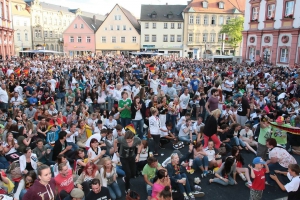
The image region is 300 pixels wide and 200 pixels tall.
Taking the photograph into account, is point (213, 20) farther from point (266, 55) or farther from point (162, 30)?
point (266, 55)

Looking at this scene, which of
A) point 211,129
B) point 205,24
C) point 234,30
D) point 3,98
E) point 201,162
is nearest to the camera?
point 201,162

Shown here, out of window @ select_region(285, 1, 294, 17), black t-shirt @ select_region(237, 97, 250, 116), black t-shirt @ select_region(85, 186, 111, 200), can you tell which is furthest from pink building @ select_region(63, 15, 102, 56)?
black t-shirt @ select_region(85, 186, 111, 200)

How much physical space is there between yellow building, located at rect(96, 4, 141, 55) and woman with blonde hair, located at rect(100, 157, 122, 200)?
48.4 metres

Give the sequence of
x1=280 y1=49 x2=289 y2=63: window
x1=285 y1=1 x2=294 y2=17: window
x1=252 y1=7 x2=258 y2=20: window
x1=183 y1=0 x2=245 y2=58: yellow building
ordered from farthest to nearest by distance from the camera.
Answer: x1=183 y1=0 x2=245 y2=58: yellow building
x1=252 y1=7 x2=258 y2=20: window
x1=280 y1=49 x2=289 y2=63: window
x1=285 y1=1 x2=294 y2=17: window

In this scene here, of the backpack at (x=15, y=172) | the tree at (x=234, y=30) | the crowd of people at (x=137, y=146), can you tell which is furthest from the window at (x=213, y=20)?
the backpack at (x=15, y=172)

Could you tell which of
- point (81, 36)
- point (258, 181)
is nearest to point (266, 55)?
point (258, 181)

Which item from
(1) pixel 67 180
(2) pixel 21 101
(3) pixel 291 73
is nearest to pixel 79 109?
(2) pixel 21 101

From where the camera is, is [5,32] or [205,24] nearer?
[5,32]

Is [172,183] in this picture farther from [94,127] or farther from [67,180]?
[94,127]

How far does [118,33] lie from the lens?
53.1 m

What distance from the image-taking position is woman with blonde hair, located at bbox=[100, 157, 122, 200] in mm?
5934

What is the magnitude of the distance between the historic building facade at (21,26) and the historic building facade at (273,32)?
4545 cm

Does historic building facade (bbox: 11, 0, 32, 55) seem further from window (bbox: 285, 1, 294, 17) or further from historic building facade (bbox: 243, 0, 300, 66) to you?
window (bbox: 285, 1, 294, 17)

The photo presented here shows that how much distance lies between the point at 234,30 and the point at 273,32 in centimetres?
1999
